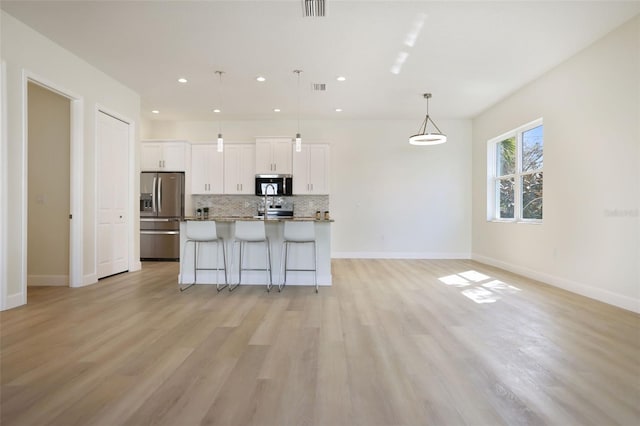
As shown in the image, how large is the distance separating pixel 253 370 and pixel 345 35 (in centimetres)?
351

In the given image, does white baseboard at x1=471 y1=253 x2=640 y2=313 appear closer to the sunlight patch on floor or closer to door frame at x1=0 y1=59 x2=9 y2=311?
the sunlight patch on floor

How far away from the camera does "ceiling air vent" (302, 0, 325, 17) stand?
10.0 feet

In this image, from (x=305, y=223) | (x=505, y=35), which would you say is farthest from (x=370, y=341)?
(x=505, y=35)

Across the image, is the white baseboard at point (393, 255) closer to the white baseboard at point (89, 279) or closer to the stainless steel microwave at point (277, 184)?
the stainless steel microwave at point (277, 184)

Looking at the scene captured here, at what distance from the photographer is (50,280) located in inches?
176

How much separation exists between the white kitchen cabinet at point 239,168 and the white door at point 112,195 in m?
2.12

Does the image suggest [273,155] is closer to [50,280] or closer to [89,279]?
[89,279]

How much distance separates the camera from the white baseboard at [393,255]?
7246 mm

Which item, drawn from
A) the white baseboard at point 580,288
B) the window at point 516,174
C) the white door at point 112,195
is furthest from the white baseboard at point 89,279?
the window at point 516,174

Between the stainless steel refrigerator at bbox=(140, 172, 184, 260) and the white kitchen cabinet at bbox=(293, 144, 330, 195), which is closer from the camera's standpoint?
the stainless steel refrigerator at bbox=(140, 172, 184, 260)

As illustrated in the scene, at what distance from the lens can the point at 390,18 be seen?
3.37m

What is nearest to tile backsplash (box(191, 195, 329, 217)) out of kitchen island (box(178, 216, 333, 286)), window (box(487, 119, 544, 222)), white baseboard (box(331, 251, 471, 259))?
white baseboard (box(331, 251, 471, 259))

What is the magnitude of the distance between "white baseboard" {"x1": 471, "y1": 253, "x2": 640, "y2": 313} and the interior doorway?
673 centimetres

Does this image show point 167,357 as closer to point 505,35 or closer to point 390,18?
point 390,18
